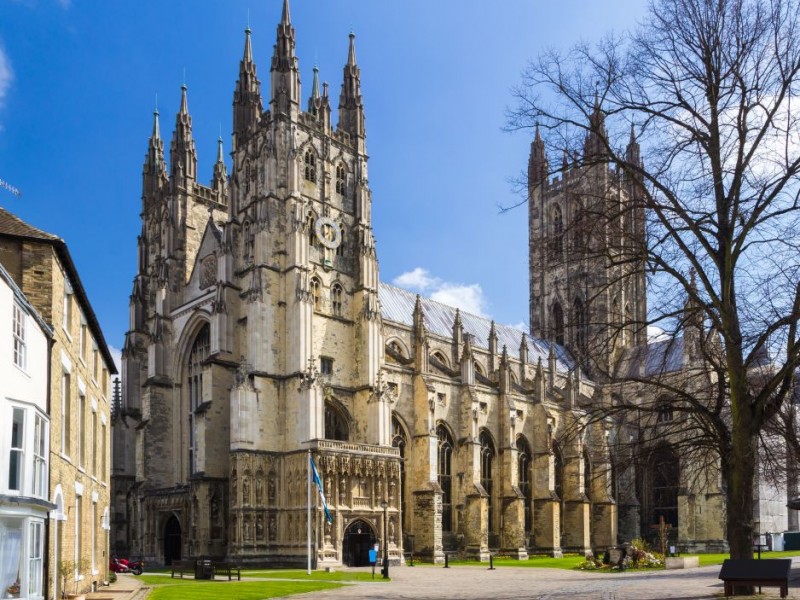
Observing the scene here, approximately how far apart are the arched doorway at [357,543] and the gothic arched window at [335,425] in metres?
5.22

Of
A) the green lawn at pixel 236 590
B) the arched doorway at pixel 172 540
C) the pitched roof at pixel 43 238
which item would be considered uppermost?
the pitched roof at pixel 43 238

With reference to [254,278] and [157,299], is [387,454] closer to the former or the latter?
[254,278]

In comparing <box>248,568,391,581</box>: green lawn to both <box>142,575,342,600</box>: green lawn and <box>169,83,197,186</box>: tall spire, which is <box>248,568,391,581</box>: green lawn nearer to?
<box>142,575,342,600</box>: green lawn

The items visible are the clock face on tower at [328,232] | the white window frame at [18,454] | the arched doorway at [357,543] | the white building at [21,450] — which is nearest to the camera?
the white building at [21,450]

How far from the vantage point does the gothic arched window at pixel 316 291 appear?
166 feet

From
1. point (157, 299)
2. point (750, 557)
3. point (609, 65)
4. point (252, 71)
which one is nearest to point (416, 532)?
point (157, 299)

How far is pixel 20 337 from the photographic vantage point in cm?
1631

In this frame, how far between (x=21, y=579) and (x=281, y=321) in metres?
33.8

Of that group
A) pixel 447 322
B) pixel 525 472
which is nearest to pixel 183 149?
pixel 447 322

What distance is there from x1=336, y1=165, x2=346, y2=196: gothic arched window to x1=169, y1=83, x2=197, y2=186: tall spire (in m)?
13.5

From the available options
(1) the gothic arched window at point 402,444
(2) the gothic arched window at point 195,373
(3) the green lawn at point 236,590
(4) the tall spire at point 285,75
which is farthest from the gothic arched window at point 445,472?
(3) the green lawn at point 236,590

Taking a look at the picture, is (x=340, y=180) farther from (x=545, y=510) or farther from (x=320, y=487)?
(x=545, y=510)

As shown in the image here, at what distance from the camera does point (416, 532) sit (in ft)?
173

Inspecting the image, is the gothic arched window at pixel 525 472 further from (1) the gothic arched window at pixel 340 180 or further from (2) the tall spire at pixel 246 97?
(2) the tall spire at pixel 246 97
